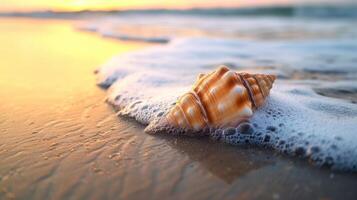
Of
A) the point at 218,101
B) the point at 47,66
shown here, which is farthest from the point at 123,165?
the point at 47,66

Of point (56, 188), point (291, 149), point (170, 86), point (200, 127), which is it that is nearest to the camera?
point (56, 188)

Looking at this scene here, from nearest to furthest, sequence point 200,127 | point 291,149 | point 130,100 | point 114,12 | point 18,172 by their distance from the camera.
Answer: point 18,172 → point 291,149 → point 200,127 → point 130,100 → point 114,12

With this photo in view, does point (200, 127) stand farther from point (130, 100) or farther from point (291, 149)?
point (130, 100)

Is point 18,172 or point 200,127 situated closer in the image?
point 18,172

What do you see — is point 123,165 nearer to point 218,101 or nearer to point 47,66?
point 218,101

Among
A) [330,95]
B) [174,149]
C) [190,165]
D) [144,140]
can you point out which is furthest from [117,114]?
[330,95]
